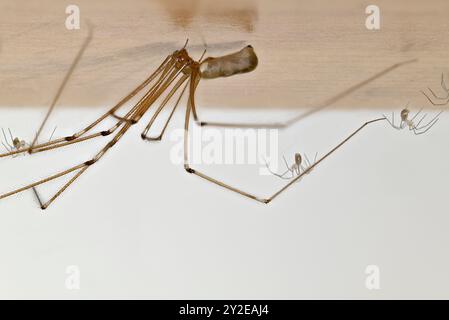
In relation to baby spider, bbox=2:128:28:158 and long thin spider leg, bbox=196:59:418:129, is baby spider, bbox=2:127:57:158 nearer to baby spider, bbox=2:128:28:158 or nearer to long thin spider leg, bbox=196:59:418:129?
baby spider, bbox=2:128:28:158

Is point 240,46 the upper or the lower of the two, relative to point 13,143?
upper

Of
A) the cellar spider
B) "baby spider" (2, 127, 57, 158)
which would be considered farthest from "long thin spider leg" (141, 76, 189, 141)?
"baby spider" (2, 127, 57, 158)

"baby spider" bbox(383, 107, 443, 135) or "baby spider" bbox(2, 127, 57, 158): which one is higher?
"baby spider" bbox(383, 107, 443, 135)

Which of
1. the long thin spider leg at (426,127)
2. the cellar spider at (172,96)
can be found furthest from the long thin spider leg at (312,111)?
the long thin spider leg at (426,127)

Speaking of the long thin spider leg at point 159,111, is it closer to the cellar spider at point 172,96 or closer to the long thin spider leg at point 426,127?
the cellar spider at point 172,96

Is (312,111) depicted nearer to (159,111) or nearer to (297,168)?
(297,168)

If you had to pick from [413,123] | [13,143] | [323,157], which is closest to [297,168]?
[323,157]
